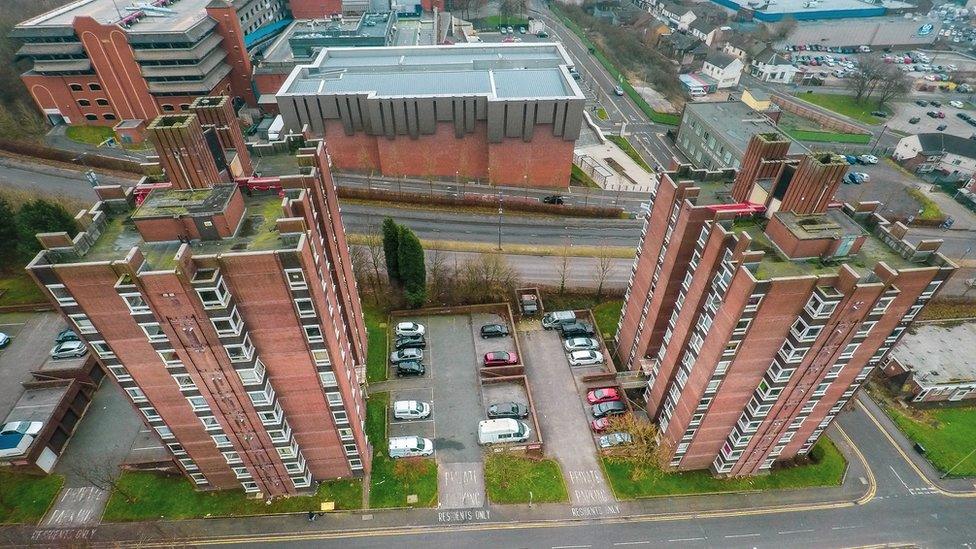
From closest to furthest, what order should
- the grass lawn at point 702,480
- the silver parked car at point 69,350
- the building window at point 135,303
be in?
1. the building window at point 135,303
2. the grass lawn at point 702,480
3. the silver parked car at point 69,350

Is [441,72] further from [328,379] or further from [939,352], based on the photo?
[939,352]

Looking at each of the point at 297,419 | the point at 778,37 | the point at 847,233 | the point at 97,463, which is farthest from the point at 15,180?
the point at 778,37

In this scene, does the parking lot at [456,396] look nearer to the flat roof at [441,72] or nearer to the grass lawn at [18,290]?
the flat roof at [441,72]

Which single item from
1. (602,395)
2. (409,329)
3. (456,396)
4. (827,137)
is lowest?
(456,396)

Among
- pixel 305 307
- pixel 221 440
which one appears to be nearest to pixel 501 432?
pixel 221 440

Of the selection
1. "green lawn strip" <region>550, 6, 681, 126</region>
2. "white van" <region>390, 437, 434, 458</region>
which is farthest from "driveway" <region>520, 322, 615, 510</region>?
"green lawn strip" <region>550, 6, 681, 126</region>

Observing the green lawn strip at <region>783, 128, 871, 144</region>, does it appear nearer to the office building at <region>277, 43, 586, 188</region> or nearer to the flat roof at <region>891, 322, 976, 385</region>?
the flat roof at <region>891, 322, 976, 385</region>

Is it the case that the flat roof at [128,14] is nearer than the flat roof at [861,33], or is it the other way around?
the flat roof at [128,14]

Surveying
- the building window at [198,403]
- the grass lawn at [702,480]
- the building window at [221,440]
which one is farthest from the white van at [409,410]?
the grass lawn at [702,480]
